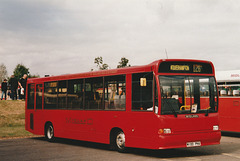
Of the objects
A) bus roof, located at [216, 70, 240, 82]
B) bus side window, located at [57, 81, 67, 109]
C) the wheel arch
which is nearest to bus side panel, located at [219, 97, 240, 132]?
bus roof, located at [216, 70, 240, 82]

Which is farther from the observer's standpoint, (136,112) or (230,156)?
(136,112)

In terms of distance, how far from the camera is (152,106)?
10.8 meters

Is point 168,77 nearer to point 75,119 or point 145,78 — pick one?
point 145,78

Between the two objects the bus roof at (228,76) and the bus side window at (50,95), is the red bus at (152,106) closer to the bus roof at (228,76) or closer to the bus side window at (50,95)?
the bus side window at (50,95)

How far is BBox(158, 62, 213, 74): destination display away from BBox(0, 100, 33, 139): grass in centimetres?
1067

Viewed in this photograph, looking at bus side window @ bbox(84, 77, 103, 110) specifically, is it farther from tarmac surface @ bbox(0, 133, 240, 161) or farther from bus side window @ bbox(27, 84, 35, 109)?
bus side window @ bbox(27, 84, 35, 109)

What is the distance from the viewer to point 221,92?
55.7 ft

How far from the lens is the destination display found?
11.0 metres

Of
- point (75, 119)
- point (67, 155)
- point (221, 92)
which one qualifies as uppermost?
point (221, 92)

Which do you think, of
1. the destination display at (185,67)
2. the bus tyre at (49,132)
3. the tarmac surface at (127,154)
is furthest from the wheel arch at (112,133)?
the bus tyre at (49,132)

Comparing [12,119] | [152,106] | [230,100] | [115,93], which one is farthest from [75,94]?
[12,119]

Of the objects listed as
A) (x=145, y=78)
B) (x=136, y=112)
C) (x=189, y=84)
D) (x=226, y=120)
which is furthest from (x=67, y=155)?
(x=226, y=120)

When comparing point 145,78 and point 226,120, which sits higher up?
point 145,78

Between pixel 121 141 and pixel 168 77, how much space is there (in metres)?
2.80
